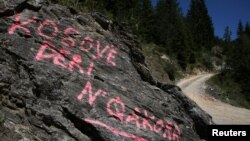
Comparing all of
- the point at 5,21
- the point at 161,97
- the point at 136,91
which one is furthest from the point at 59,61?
the point at 161,97

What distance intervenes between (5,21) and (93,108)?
2669 millimetres

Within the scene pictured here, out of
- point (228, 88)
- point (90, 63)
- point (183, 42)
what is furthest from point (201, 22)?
point (90, 63)

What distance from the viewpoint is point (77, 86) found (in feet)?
24.8

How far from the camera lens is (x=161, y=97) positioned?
932 cm

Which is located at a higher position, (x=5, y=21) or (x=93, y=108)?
(x=5, y=21)

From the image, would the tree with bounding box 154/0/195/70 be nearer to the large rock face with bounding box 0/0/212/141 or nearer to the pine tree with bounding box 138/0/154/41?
the pine tree with bounding box 138/0/154/41

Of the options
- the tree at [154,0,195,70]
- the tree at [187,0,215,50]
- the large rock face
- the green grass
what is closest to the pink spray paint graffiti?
the large rock face

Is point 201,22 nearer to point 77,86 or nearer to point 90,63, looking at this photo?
point 90,63

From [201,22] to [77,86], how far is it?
321 ft

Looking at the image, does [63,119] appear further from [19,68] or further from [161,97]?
[161,97]

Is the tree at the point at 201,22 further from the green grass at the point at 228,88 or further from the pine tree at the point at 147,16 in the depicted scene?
the green grass at the point at 228,88

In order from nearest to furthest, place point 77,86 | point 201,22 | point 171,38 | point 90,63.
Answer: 1. point 77,86
2. point 90,63
3. point 171,38
4. point 201,22

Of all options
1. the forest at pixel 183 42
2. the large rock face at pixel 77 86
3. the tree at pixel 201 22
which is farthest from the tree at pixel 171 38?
the large rock face at pixel 77 86

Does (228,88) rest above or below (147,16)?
below
